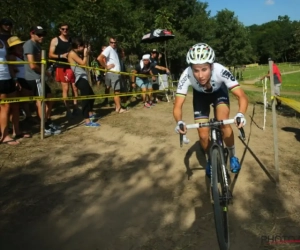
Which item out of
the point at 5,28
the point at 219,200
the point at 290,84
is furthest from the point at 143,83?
the point at 290,84

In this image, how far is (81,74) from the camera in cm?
742

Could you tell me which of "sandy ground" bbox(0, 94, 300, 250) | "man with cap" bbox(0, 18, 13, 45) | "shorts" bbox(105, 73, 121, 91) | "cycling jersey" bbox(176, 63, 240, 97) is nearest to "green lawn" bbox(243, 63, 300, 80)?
"shorts" bbox(105, 73, 121, 91)

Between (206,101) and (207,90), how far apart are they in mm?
277

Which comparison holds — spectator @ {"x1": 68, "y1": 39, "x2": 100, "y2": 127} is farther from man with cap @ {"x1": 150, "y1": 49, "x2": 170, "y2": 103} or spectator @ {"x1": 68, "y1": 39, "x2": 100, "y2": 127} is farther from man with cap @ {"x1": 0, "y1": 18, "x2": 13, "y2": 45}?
man with cap @ {"x1": 150, "y1": 49, "x2": 170, "y2": 103}

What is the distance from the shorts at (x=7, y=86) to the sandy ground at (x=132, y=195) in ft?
3.44

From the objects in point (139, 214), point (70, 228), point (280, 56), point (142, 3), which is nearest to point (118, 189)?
point (139, 214)

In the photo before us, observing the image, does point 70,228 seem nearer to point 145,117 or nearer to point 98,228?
point 98,228

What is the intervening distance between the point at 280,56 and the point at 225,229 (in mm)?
149125

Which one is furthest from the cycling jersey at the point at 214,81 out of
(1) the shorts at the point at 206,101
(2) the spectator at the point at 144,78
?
(2) the spectator at the point at 144,78

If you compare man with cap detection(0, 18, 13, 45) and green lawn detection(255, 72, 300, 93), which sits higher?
man with cap detection(0, 18, 13, 45)

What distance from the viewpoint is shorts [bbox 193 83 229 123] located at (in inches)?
169

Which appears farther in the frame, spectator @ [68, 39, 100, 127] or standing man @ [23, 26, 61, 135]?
spectator @ [68, 39, 100, 127]

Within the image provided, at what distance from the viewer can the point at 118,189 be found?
4.35 meters

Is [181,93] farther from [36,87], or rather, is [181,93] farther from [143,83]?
[143,83]
